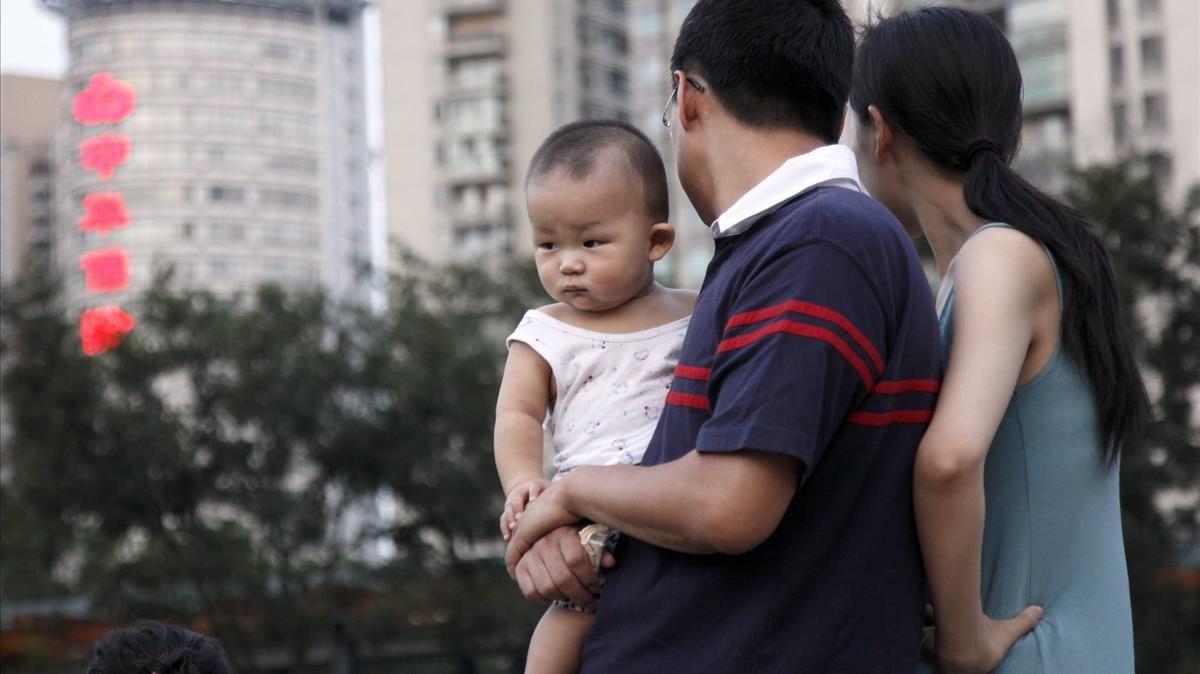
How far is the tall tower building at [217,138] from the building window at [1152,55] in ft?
142

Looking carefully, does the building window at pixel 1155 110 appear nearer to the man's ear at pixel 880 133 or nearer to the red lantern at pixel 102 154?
the man's ear at pixel 880 133

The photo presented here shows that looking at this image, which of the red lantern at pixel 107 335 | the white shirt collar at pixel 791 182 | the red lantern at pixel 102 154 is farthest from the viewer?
the red lantern at pixel 102 154

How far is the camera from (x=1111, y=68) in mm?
39031

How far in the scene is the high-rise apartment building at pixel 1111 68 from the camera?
37.7 meters

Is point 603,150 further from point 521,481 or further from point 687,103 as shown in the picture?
point 521,481

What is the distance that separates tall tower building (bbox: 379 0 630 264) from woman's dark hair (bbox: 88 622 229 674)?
51.2m

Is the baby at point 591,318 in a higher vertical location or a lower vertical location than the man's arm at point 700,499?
higher

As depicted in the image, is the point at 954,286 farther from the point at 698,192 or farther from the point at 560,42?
the point at 560,42

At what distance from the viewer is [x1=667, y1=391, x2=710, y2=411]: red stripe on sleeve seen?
7.46ft

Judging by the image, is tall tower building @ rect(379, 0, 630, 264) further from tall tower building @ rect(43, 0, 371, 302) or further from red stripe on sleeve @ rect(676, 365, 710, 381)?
red stripe on sleeve @ rect(676, 365, 710, 381)

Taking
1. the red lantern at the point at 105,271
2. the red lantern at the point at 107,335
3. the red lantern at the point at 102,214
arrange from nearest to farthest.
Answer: the red lantern at the point at 107,335 → the red lantern at the point at 105,271 → the red lantern at the point at 102,214

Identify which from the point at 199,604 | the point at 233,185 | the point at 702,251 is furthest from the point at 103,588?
the point at 233,185

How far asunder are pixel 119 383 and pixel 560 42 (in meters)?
35.4

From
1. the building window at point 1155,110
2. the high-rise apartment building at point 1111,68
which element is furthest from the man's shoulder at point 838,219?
the building window at point 1155,110
